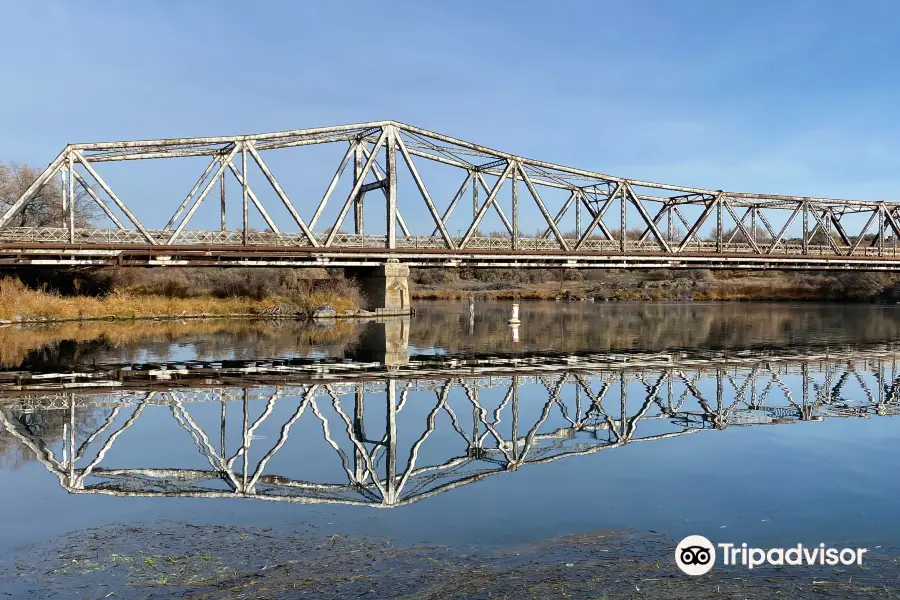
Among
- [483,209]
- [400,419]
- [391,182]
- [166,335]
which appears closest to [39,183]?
[166,335]

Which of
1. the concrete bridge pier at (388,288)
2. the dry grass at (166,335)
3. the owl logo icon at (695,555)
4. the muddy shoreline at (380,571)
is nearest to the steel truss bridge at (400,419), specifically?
the muddy shoreline at (380,571)

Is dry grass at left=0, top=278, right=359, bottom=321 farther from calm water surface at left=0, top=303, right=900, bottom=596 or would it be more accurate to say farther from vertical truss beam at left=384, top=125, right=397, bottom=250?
calm water surface at left=0, top=303, right=900, bottom=596

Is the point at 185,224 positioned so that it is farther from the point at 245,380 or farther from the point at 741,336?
the point at 741,336

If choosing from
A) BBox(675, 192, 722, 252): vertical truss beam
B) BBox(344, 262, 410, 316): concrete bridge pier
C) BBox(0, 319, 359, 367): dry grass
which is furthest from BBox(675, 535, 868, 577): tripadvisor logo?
BBox(675, 192, 722, 252): vertical truss beam

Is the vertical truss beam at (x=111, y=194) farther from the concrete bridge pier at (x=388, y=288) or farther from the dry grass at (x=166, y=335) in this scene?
the concrete bridge pier at (x=388, y=288)

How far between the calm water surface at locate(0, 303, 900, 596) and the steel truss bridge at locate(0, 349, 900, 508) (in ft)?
0.23

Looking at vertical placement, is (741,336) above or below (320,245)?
below

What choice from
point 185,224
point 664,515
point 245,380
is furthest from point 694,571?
point 185,224

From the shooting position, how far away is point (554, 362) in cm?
2572

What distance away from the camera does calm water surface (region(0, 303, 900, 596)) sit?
8.63 meters

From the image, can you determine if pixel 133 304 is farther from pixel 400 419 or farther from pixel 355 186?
pixel 400 419

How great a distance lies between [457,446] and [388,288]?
4035cm

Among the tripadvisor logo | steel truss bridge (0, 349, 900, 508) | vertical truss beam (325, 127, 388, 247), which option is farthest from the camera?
vertical truss beam (325, 127, 388, 247)

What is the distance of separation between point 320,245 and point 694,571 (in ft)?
152
